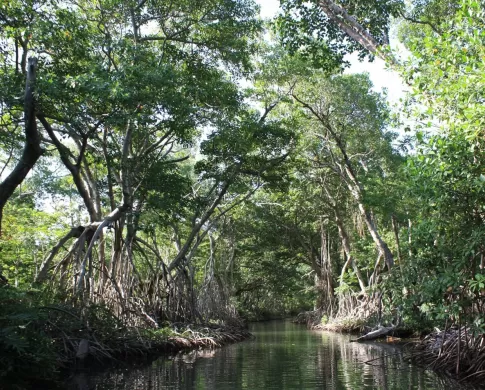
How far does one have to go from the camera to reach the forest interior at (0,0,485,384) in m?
6.07

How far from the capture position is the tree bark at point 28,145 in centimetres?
745

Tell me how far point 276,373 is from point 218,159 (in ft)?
23.7

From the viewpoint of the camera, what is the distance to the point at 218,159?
44.8 feet

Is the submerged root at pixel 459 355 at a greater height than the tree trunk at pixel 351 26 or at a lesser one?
lesser

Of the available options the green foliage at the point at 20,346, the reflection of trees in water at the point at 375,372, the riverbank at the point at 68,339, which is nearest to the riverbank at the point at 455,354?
the reflection of trees in water at the point at 375,372

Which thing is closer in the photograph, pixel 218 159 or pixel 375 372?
pixel 375 372

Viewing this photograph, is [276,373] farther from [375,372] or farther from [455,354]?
[455,354]

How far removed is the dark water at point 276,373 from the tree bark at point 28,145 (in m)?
3.15

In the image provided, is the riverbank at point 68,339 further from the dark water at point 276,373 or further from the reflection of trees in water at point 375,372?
the reflection of trees in water at point 375,372

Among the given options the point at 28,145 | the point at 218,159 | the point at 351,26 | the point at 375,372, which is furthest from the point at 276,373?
the point at 218,159

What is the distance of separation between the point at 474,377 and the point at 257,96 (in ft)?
34.9

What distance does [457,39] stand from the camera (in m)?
6.02

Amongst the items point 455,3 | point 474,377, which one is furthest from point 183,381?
point 455,3

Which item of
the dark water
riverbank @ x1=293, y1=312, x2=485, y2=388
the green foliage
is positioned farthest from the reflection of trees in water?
the green foliage
